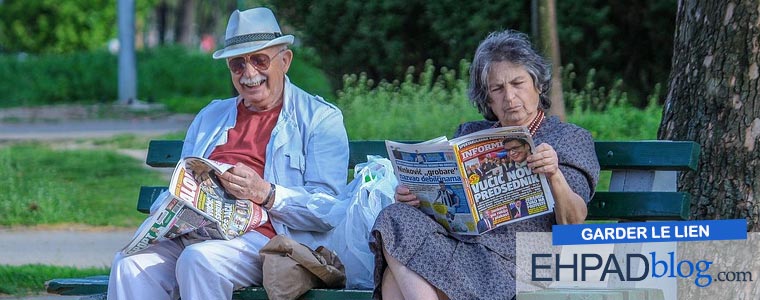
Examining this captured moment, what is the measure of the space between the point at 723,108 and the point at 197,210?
2.00 m

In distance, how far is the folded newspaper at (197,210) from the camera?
4.46 m

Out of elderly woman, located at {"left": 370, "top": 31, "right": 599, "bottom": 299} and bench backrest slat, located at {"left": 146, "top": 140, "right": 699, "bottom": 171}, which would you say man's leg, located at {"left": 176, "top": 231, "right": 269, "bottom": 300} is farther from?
bench backrest slat, located at {"left": 146, "top": 140, "right": 699, "bottom": 171}

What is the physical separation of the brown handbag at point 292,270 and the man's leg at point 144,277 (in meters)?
0.40

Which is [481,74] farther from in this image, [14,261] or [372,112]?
[372,112]

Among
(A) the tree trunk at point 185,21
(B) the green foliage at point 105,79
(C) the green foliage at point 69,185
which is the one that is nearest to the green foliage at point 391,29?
(C) the green foliage at point 69,185

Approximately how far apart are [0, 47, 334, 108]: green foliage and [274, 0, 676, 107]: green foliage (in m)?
5.92

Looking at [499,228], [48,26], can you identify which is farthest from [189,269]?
[48,26]

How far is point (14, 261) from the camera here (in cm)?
764

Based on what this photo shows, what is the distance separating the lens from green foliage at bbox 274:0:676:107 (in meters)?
13.7

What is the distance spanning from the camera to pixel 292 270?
4453mm

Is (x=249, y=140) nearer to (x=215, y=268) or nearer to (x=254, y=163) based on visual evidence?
(x=254, y=163)

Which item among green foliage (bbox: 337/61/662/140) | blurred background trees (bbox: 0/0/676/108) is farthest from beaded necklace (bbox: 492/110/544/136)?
blurred background trees (bbox: 0/0/676/108)

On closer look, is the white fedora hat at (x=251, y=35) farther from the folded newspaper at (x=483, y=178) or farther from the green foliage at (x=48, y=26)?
the green foliage at (x=48, y=26)

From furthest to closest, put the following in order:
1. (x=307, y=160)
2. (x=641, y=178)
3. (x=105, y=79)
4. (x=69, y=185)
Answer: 1. (x=105, y=79)
2. (x=69, y=185)
3. (x=307, y=160)
4. (x=641, y=178)
